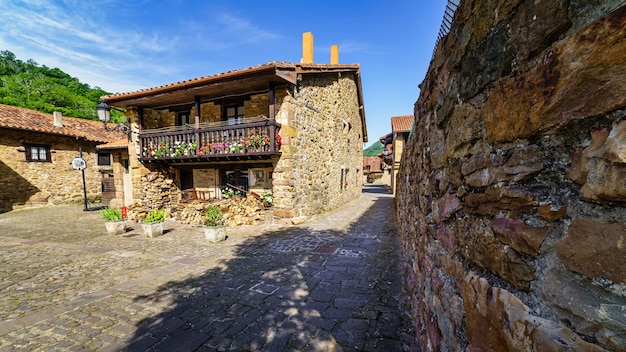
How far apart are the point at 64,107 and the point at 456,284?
34.9m

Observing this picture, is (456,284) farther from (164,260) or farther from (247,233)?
(247,233)

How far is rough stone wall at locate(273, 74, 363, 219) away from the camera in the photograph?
25.4 ft

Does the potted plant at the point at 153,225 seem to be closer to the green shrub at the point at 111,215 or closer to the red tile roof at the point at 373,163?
the green shrub at the point at 111,215

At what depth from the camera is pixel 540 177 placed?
0.81 m

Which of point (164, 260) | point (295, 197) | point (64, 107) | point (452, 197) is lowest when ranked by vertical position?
point (164, 260)

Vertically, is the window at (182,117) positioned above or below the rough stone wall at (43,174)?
above

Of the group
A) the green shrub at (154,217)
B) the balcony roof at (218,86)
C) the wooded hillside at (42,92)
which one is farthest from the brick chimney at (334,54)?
the wooded hillside at (42,92)

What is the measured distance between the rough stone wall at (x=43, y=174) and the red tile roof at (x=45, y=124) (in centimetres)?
53

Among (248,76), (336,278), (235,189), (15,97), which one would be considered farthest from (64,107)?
(336,278)

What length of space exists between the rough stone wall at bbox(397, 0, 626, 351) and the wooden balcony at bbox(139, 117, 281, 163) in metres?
6.62

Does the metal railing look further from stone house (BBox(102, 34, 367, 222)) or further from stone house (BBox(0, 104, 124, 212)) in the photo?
stone house (BBox(0, 104, 124, 212))

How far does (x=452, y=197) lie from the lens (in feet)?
4.76

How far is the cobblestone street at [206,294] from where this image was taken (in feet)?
8.44

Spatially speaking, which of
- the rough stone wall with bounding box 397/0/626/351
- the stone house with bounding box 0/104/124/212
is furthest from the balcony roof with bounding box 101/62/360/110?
the stone house with bounding box 0/104/124/212
